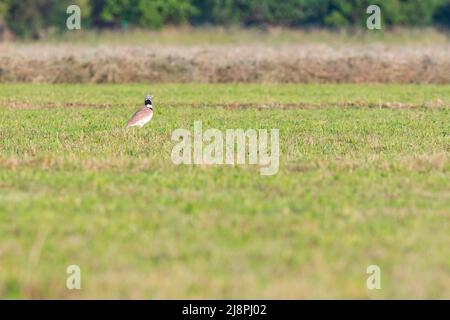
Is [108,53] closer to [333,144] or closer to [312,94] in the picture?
[312,94]

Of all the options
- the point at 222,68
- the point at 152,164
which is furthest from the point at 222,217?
the point at 222,68

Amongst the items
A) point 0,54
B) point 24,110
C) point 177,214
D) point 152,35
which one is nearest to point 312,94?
point 24,110

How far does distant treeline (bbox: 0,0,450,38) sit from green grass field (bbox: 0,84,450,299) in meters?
57.7

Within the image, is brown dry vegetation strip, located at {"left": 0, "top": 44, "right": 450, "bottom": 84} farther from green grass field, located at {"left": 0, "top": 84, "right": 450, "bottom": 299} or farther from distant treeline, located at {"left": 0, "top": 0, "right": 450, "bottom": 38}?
distant treeline, located at {"left": 0, "top": 0, "right": 450, "bottom": 38}

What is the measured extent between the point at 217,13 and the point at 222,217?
73586 millimetres

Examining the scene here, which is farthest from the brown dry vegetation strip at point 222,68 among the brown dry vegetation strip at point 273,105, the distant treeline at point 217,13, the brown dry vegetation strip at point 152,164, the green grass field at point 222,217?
the distant treeline at point 217,13

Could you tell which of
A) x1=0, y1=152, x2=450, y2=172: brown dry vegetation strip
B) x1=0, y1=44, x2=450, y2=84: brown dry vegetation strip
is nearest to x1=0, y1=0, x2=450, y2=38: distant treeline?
x1=0, y1=44, x2=450, y2=84: brown dry vegetation strip

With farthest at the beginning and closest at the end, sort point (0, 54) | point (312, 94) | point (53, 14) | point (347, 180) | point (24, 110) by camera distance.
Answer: point (53, 14)
point (0, 54)
point (312, 94)
point (24, 110)
point (347, 180)

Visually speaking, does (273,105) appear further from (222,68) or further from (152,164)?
(152,164)

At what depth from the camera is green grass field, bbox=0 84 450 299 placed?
32.4 ft

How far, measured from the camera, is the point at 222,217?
12094mm

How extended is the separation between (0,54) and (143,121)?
2207 cm

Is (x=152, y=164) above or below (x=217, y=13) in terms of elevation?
below

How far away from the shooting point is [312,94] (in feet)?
113
